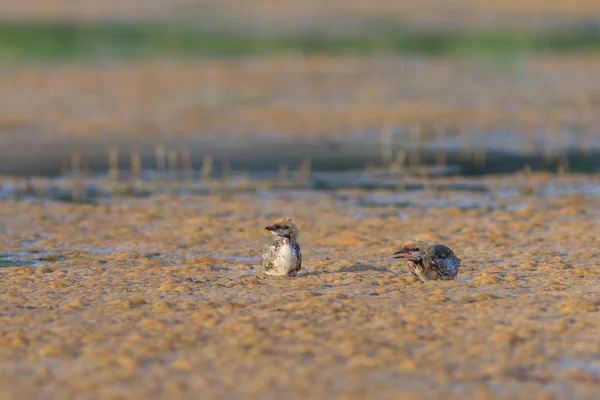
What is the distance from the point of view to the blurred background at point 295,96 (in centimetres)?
2147

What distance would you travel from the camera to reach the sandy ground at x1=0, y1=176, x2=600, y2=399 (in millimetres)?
8258

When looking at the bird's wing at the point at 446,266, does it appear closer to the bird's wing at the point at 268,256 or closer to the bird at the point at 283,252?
the bird at the point at 283,252

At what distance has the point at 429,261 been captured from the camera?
11.1 meters

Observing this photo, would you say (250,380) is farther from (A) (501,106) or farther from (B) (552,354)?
(A) (501,106)

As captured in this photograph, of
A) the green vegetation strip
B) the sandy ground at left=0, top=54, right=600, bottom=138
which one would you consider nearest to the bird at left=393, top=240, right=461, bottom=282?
the sandy ground at left=0, top=54, right=600, bottom=138

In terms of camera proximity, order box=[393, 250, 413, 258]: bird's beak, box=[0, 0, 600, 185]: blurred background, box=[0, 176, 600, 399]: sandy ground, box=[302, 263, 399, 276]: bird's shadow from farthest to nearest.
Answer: box=[0, 0, 600, 185]: blurred background, box=[302, 263, 399, 276]: bird's shadow, box=[393, 250, 413, 258]: bird's beak, box=[0, 176, 600, 399]: sandy ground

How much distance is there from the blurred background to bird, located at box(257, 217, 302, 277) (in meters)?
7.38

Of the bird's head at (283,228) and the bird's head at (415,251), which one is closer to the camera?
the bird's head at (415,251)

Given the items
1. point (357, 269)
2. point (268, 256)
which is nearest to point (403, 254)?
point (357, 269)

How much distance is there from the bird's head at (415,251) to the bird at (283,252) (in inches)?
38.5

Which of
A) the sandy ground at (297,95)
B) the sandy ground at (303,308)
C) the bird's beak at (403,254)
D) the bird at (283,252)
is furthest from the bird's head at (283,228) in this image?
the sandy ground at (297,95)

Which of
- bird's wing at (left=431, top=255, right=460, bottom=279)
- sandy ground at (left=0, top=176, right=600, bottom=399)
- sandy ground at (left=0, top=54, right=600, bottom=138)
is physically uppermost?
sandy ground at (left=0, top=54, right=600, bottom=138)

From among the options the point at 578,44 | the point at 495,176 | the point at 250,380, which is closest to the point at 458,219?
the point at 495,176

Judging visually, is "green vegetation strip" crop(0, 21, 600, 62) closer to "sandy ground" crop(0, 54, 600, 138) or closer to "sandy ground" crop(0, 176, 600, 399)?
"sandy ground" crop(0, 54, 600, 138)
